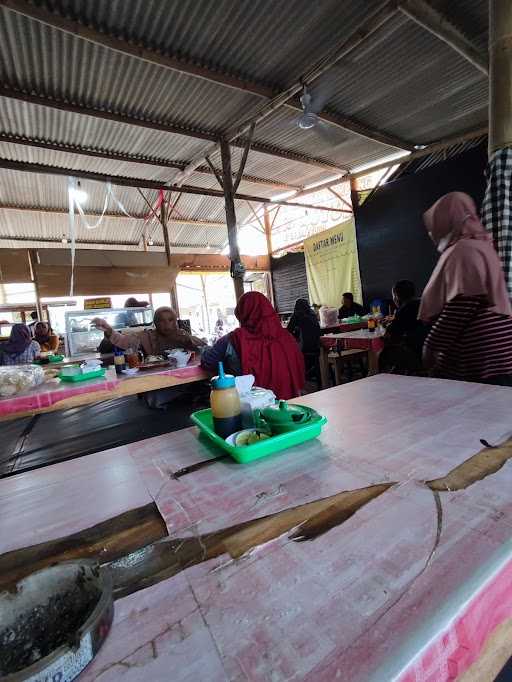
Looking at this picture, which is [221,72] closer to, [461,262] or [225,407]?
[461,262]

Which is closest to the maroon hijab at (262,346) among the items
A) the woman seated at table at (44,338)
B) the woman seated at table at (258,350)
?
the woman seated at table at (258,350)

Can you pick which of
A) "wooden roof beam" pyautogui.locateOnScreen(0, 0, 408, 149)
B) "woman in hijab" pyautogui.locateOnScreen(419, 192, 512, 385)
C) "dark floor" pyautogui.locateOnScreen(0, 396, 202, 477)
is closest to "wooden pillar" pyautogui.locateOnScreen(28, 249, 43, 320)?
"dark floor" pyautogui.locateOnScreen(0, 396, 202, 477)

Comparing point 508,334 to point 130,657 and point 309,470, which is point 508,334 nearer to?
point 309,470

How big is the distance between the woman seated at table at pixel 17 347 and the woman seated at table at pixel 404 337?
4038 millimetres

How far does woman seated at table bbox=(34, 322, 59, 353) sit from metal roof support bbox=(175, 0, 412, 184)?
4187mm

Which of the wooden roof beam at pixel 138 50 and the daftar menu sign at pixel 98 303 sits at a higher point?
the wooden roof beam at pixel 138 50

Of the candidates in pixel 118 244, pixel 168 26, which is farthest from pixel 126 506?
pixel 118 244

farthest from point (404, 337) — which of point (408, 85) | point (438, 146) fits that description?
point (438, 146)

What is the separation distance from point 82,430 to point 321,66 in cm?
426

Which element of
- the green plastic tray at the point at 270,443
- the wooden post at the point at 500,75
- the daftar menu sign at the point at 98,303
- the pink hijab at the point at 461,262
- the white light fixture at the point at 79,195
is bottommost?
the green plastic tray at the point at 270,443

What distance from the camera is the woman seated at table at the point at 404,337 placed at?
101 inches

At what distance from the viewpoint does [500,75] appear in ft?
8.11

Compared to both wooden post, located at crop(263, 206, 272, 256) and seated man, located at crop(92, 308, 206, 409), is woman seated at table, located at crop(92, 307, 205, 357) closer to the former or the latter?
seated man, located at crop(92, 308, 206, 409)

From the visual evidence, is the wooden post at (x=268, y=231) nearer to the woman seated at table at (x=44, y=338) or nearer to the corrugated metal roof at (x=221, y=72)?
the corrugated metal roof at (x=221, y=72)
